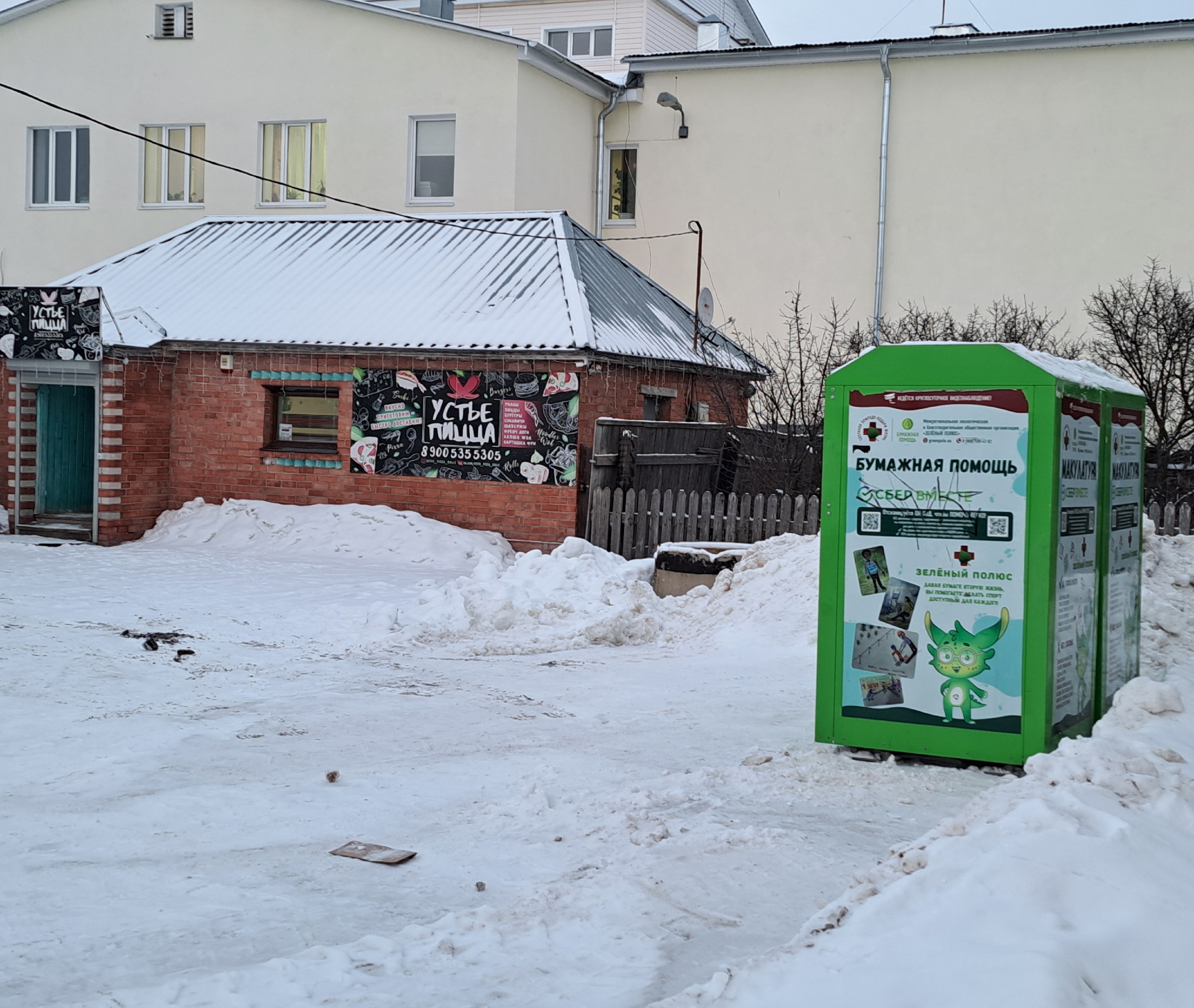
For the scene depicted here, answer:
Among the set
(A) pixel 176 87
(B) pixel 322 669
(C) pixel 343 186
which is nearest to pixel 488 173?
(C) pixel 343 186

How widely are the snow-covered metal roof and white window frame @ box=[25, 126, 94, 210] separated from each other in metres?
8.21

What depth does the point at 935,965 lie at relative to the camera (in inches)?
133

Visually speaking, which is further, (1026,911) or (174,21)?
(174,21)

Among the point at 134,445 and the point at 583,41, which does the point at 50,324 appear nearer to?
the point at 134,445

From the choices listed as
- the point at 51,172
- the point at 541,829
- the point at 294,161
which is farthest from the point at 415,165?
the point at 541,829

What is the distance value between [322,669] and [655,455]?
722 centimetres

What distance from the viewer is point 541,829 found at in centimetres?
527

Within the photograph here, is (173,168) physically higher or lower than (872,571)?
higher

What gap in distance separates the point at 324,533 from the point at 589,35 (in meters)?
21.4

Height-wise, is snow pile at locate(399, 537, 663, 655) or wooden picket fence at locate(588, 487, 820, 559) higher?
wooden picket fence at locate(588, 487, 820, 559)

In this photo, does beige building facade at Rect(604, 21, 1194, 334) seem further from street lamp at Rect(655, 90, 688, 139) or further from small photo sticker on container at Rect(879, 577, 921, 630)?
small photo sticker on container at Rect(879, 577, 921, 630)

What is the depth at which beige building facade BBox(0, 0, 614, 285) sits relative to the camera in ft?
77.5

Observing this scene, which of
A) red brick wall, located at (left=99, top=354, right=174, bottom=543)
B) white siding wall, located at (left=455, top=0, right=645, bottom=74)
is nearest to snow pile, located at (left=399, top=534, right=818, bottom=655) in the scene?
red brick wall, located at (left=99, top=354, right=174, bottom=543)

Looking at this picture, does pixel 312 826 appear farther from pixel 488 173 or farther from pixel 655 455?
pixel 488 173
